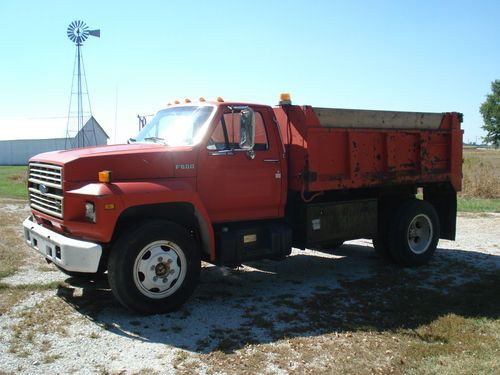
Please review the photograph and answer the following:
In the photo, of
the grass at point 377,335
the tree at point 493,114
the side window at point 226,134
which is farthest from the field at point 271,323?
the tree at point 493,114

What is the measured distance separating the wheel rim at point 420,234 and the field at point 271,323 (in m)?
0.39

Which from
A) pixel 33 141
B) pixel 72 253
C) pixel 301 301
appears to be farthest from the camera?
pixel 33 141

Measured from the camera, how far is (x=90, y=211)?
5.43 m

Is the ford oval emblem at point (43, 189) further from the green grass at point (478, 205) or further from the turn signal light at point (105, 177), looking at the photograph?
the green grass at point (478, 205)

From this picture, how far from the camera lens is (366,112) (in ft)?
25.0

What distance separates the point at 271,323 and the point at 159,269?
54.0 inches

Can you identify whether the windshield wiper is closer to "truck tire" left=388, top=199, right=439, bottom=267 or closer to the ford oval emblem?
the ford oval emblem

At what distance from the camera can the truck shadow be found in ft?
17.3

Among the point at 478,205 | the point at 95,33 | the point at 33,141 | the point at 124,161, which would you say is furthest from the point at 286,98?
the point at 33,141

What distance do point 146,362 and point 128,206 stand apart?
5.50 ft

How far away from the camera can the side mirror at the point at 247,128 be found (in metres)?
5.98

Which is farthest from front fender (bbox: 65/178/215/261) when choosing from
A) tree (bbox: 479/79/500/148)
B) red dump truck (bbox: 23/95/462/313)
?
tree (bbox: 479/79/500/148)

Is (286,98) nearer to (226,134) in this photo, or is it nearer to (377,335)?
(226,134)

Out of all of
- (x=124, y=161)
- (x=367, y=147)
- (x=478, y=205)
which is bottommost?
(x=478, y=205)
